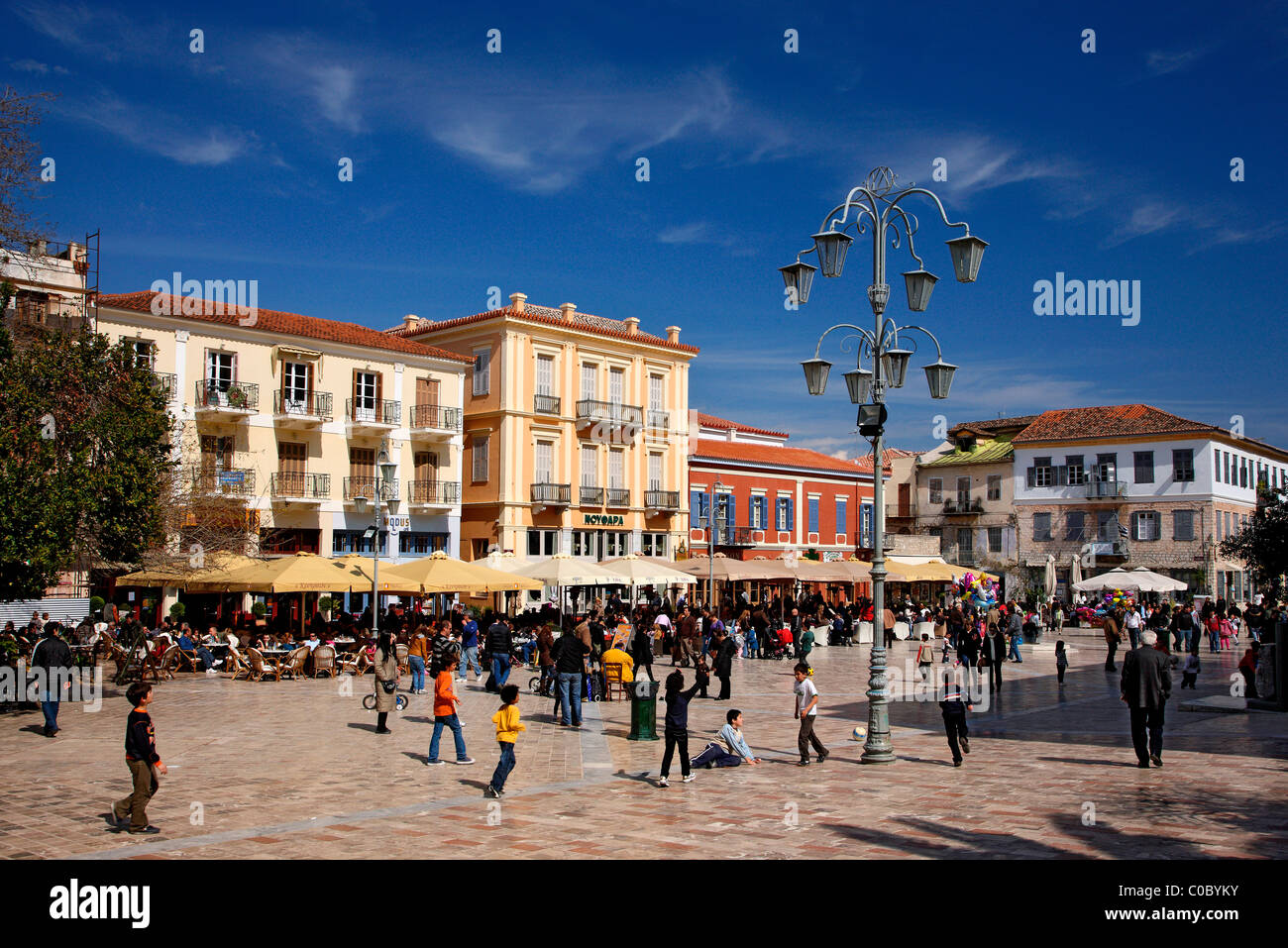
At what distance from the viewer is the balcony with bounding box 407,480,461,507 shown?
3591cm

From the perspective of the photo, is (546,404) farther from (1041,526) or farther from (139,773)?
(139,773)

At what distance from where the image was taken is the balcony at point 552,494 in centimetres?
3947

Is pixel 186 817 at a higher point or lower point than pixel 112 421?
lower

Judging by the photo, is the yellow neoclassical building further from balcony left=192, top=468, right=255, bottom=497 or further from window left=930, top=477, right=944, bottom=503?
window left=930, top=477, right=944, bottom=503

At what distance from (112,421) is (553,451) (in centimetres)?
2202

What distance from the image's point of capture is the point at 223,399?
31766 mm

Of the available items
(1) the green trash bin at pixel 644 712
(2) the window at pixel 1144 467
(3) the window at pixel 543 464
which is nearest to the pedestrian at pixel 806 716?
(1) the green trash bin at pixel 644 712

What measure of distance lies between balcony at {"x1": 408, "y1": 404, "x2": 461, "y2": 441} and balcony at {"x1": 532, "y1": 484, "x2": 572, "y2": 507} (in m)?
4.06

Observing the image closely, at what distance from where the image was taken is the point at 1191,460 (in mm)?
47500

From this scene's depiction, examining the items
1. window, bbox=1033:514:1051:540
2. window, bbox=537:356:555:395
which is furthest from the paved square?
window, bbox=1033:514:1051:540

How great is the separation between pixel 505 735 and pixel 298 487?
2490cm

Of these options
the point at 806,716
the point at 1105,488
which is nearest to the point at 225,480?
the point at 806,716

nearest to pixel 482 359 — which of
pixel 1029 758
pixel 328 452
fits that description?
pixel 328 452
